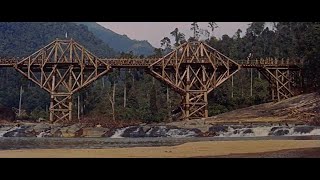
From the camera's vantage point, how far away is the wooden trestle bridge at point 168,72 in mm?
12234

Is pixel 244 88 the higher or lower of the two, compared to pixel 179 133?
higher

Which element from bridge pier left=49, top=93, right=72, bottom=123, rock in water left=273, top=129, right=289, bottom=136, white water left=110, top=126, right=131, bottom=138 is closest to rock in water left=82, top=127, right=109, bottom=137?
white water left=110, top=126, right=131, bottom=138

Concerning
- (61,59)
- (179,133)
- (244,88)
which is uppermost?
(61,59)

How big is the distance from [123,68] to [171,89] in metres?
2.18

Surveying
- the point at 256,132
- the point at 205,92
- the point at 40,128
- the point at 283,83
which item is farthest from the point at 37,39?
the point at 283,83

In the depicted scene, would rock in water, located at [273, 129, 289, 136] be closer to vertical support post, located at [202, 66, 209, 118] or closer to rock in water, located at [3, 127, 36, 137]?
vertical support post, located at [202, 66, 209, 118]

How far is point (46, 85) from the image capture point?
12.6 meters

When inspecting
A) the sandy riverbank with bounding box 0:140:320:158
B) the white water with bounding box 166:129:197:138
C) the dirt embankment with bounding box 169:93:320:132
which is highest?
Result: the dirt embankment with bounding box 169:93:320:132

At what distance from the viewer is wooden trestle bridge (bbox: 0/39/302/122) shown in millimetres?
12234

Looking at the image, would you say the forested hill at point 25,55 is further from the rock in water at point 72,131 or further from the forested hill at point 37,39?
the rock in water at point 72,131

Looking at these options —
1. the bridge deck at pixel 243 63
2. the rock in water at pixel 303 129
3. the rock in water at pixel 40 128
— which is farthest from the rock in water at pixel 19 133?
the rock in water at pixel 303 129
